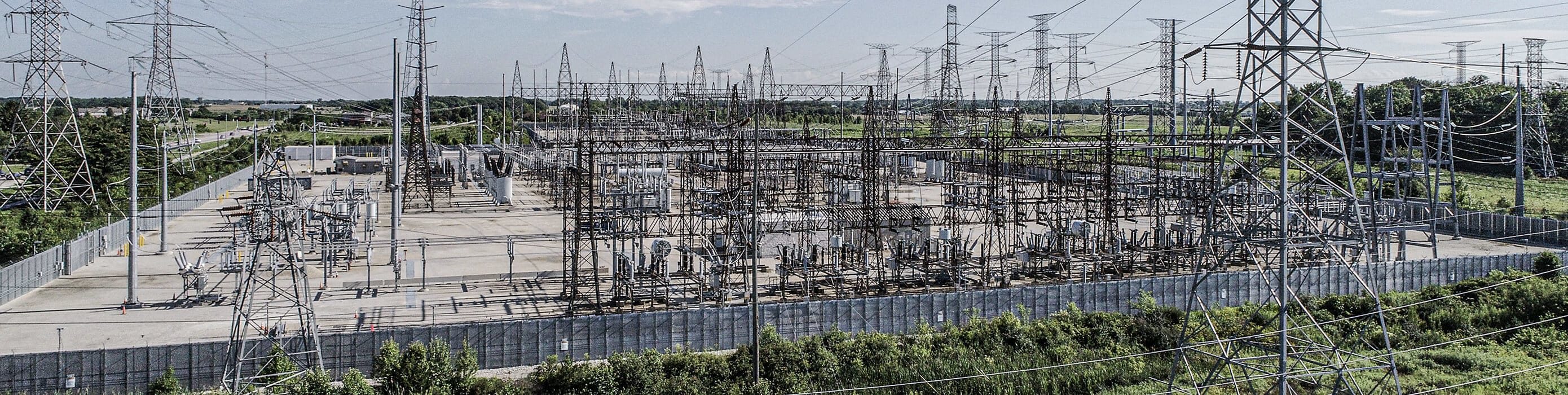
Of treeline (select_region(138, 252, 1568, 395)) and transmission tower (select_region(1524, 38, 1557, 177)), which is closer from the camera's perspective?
treeline (select_region(138, 252, 1568, 395))

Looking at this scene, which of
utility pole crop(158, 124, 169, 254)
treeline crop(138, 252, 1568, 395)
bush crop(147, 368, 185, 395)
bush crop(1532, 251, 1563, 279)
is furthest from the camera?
utility pole crop(158, 124, 169, 254)

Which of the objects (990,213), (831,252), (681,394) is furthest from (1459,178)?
(681,394)

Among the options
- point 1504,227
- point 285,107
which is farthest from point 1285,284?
point 285,107

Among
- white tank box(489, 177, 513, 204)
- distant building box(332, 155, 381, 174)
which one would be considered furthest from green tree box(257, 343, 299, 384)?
distant building box(332, 155, 381, 174)

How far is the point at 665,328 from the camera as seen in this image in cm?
1927

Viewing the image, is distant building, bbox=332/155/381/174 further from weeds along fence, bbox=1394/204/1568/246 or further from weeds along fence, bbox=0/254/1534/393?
weeds along fence, bbox=1394/204/1568/246

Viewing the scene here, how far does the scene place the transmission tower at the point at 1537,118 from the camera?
46.1 metres

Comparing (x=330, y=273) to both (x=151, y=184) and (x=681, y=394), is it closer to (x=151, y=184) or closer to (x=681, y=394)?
(x=681, y=394)

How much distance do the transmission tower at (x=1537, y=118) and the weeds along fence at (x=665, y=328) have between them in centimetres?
2753

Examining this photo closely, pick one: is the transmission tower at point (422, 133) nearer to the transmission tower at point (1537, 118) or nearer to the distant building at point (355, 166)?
the distant building at point (355, 166)

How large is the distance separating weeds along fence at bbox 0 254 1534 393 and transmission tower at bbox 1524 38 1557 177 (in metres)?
27.5

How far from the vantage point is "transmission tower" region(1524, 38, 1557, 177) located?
151 feet

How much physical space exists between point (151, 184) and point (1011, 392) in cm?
4002

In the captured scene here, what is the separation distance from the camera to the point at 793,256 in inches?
1000
